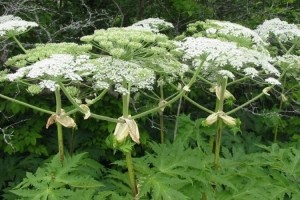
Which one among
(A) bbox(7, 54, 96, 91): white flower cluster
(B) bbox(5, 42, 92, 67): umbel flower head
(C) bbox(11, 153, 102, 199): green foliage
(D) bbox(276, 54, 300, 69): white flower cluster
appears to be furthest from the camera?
(D) bbox(276, 54, 300, 69): white flower cluster

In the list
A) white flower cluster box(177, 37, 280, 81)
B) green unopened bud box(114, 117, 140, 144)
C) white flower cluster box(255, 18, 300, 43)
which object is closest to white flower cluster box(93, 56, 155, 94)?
green unopened bud box(114, 117, 140, 144)

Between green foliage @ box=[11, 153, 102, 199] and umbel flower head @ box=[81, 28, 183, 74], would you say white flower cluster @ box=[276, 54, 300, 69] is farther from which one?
green foliage @ box=[11, 153, 102, 199]

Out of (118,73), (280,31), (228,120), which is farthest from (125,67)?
(280,31)

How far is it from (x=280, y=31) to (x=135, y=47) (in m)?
2.35

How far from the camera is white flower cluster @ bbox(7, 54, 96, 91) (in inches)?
121

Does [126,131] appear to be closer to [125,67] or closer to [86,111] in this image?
[86,111]

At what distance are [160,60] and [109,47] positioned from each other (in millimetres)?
550

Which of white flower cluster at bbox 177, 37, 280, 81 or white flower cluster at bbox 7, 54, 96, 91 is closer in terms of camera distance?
white flower cluster at bbox 7, 54, 96, 91

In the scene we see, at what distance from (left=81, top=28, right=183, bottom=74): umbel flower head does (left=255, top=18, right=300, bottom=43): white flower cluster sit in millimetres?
1681

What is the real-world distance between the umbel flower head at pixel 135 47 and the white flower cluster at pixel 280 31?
1.68 meters

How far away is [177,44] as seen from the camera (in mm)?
3818

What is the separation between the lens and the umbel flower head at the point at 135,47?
10.7 ft

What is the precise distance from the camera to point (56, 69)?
10.1ft

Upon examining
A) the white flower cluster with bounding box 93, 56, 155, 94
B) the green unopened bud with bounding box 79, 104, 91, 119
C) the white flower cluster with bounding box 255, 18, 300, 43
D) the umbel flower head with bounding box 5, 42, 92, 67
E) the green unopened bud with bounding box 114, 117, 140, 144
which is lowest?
the green unopened bud with bounding box 114, 117, 140, 144
